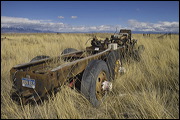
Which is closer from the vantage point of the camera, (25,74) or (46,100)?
(25,74)

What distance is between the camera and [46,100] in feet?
7.96

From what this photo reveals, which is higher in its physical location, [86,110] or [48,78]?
[48,78]

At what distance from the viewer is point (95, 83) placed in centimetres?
244

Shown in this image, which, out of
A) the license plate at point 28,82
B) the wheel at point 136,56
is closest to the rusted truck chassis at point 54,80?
the license plate at point 28,82

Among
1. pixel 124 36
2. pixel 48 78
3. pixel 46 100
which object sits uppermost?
pixel 124 36

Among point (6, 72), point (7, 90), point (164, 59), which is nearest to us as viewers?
point (7, 90)

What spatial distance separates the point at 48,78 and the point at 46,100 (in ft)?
2.06

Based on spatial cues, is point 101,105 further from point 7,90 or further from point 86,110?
point 7,90

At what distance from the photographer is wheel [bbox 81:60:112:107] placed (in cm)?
237

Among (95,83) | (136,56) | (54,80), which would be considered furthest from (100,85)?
(136,56)

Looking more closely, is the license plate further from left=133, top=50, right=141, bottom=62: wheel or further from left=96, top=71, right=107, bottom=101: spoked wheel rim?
left=133, top=50, right=141, bottom=62: wheel

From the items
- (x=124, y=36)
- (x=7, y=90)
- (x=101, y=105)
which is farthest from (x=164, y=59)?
(x=7, y=90)

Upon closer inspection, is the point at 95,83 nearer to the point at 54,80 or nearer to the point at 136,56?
the point at 54,80

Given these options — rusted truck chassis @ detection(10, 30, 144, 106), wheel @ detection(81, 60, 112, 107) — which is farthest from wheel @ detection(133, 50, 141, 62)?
wheel @ detection(81, 60, 112, 107)
